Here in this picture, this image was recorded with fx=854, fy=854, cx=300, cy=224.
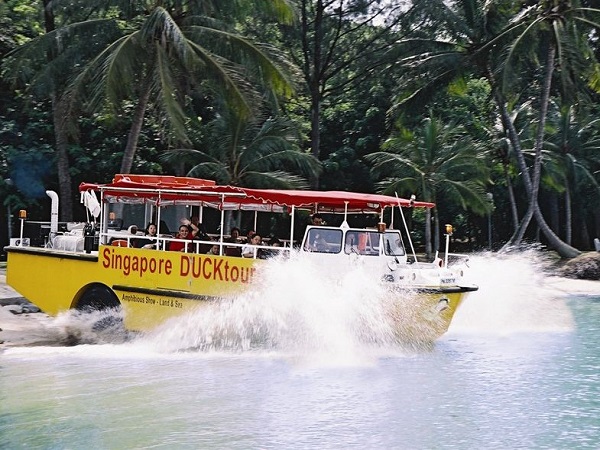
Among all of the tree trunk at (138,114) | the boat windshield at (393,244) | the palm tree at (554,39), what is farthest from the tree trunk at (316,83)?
the boat windshield at (393,244)

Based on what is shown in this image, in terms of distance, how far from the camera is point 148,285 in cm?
1338

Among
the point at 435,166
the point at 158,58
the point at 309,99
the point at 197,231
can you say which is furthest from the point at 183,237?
the point at 309,99

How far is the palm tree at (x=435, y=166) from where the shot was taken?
102 feet

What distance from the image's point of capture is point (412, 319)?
1233cm

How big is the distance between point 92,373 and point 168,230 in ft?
13.9

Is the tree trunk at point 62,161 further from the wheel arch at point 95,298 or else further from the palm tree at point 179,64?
the wheel arch at point 95,298

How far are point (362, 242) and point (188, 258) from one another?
2.68 meters

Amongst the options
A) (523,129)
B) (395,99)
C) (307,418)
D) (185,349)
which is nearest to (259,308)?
(185,349)

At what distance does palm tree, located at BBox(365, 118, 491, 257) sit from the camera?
31.2 metres

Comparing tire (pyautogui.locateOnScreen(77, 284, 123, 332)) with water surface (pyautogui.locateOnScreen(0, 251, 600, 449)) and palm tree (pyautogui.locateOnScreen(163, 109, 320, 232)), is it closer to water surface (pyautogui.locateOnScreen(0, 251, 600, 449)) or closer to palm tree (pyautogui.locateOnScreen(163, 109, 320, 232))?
water surface (pyautogui.locateOnScreen(0, 251, 600, 449))

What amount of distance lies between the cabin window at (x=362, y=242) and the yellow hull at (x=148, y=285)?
96 cm

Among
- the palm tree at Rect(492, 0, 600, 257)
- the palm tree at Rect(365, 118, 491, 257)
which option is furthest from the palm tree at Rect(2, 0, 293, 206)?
the palm tree at Rect(365, 118, 491, 257)

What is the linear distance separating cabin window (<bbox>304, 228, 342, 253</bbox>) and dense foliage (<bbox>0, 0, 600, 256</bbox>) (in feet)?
23.2

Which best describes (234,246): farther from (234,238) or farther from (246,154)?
(246,154)
